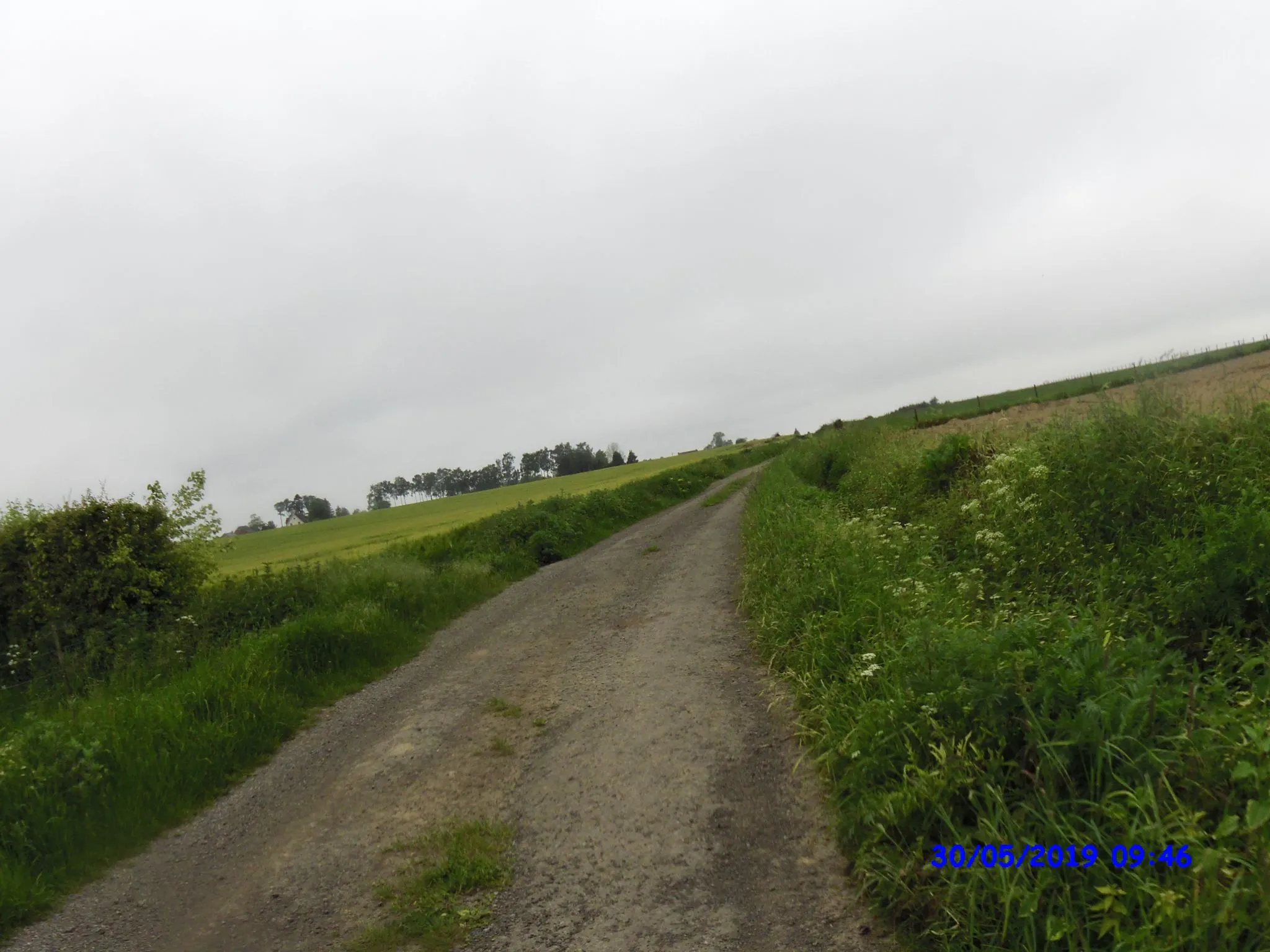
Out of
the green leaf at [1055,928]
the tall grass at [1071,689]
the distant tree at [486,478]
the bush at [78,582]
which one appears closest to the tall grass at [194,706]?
the bush at [78,582]

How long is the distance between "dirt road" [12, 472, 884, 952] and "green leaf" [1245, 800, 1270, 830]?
1.40 m

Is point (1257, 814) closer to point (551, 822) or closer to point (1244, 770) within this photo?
point (1244, 770)

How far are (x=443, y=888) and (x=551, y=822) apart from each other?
0.72 metres

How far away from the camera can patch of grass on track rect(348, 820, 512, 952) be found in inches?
127

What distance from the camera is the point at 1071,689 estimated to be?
10.1ft

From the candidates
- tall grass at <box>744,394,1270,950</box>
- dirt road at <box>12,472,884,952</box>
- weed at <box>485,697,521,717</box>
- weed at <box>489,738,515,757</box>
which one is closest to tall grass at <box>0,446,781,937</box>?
dirt road at <box>12,472,884,952</box>

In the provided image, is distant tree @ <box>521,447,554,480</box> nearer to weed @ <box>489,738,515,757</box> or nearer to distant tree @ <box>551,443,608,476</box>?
distant tree @ <box>551,443,608,476</box>

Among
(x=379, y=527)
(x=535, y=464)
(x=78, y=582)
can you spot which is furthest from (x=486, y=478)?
(x=78, y=582)

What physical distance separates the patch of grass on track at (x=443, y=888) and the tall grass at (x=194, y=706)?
205 centimetres

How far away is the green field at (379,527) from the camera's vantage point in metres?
26.5

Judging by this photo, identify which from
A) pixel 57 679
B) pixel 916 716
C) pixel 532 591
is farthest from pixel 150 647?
pixel 916 716

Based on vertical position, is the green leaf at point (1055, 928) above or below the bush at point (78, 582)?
below

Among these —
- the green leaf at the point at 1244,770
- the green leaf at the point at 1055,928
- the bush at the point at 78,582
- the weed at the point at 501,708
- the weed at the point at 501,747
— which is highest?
the bush at the point at 78,582
